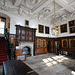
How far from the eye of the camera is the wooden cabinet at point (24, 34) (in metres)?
7.21

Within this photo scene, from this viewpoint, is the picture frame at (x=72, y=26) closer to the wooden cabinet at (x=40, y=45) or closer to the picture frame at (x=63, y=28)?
the picture frame at (x=63, y=28)

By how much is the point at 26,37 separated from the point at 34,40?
137cm

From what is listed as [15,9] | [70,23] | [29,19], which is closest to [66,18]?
[70,23]

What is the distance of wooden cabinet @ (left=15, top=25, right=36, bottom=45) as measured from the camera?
7207mm

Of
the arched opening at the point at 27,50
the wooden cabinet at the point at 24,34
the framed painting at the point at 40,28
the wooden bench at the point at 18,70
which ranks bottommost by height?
the arched opening at the point at 27,50

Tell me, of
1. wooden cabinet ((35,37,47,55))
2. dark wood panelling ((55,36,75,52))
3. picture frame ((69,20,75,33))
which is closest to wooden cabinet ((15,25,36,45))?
wooden cabinet ((35,37,47,55))

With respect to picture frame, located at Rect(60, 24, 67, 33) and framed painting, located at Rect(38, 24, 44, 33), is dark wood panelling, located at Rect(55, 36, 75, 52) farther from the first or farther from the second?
framed painting, located at Rect(38, 24, 44, 33)

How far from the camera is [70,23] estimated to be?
9375 millimetres

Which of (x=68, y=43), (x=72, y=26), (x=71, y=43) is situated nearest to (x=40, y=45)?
(x=68, y=43)

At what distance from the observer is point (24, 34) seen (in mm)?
7684

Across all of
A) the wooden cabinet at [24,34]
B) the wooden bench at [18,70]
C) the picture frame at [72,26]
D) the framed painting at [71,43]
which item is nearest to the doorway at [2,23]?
the wooden cabinet at [24,34]

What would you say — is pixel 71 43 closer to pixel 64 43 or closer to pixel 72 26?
pixel 64 43

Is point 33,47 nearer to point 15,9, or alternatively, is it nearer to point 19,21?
point 19,21

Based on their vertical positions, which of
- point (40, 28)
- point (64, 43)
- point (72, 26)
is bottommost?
point (64, 43)
